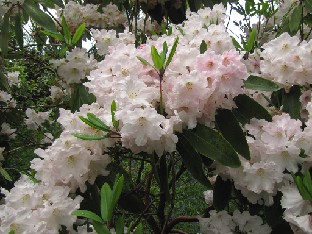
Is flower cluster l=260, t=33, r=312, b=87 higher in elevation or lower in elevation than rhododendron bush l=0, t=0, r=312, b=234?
higher

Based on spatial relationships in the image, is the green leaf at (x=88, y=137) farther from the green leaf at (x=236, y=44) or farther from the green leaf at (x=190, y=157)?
the green leaf at (x=236, y=44)

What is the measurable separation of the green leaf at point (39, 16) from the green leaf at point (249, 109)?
0.75m

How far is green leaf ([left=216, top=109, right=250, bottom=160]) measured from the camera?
1296mm

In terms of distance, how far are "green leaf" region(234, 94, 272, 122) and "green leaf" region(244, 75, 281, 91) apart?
4 cm

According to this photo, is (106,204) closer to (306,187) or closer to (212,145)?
(212,145)

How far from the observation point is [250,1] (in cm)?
237

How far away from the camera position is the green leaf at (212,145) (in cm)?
122

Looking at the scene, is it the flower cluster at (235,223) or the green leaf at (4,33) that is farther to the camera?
the green leaf at (4,33)

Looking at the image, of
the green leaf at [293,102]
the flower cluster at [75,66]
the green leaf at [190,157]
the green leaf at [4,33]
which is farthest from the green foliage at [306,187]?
the green leaf at [4,33]

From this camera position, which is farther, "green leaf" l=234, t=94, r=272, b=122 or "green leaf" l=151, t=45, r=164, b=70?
"green leaf" l=234, t=94, r=272, b=122

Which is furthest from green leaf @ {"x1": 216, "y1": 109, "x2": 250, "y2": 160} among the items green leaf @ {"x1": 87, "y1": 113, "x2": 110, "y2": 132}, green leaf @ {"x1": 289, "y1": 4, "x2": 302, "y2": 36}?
Result: green leaf @ {"x1": 289, "y1": 4, "x2": 302, "y2": 36}

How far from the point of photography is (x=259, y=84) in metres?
1.38

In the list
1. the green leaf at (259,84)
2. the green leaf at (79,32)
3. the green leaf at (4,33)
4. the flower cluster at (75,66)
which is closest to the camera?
the green leaf at (259,84)

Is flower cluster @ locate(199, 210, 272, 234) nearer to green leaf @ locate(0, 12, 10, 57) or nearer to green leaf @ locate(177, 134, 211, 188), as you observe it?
green leaf @ locate(177, 134, 211, 188)
